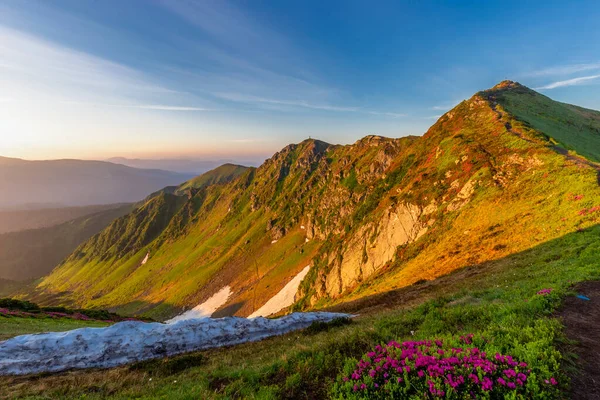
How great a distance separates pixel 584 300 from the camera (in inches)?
445

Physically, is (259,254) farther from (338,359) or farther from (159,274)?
(338,359)

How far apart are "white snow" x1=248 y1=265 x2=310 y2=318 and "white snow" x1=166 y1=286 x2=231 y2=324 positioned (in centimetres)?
2596

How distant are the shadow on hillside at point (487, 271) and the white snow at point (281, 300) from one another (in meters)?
75.5

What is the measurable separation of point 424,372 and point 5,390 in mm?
15548

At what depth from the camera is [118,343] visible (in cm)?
1468

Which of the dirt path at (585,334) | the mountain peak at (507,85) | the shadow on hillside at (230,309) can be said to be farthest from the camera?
the mountain peak at (507,85)

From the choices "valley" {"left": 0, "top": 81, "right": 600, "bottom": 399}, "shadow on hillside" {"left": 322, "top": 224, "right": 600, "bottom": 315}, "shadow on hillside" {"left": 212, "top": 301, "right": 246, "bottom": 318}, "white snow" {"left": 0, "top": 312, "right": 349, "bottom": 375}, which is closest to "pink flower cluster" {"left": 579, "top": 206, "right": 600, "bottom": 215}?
"valley" {"left": 0, "top": 81, "right": 600, "bottom": 399}

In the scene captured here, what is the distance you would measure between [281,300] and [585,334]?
100299 mm

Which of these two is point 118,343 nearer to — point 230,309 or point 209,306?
point 230,309

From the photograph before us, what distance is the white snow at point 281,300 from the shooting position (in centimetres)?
9641

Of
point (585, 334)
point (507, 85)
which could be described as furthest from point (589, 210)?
point (507, 85)

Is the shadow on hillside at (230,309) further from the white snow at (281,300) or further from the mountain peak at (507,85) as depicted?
the mountain peak at (507,85)

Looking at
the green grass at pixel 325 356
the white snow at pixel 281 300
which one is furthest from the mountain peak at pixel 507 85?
the green grass at pixel 325 356

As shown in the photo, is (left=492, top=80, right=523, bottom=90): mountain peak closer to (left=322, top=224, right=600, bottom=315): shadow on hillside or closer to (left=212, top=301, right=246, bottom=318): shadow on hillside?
(left=322, top=224, right=600, bottom=315): shadow on hillside
